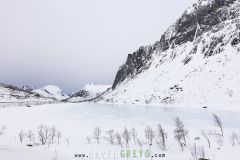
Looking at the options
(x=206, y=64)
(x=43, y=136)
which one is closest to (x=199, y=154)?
(x=43, y=136)

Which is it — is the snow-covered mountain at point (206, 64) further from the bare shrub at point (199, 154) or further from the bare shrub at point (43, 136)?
the bare shrub at point (43, 136)

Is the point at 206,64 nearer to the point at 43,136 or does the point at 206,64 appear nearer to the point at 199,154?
the point at 199,154

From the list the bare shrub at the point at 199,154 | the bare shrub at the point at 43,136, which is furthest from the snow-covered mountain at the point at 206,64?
the bare shrub at the point at 43,136

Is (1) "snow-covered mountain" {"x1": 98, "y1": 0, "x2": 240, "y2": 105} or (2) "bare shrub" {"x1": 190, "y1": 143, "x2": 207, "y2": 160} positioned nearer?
(2) "bare shrub" {"x1": 190, "y1": 143, "x2": 207, "y2": 160}

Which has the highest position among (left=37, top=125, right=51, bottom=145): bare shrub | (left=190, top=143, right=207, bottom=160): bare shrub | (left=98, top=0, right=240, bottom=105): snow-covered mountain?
(left=98, top=0, right=240, bottom=105): snow-covered mountain

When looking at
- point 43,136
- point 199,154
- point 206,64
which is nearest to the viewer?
point 199,154

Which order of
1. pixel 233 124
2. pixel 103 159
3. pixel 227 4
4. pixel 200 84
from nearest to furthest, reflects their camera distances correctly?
1. pixel 103 159
2. pixel 233 124
3. pixel 200 84
4. pixel 227 4

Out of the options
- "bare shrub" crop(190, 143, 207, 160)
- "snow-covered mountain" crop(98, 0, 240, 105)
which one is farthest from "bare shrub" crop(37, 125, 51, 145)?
"snow-covered mountain" crop(98, 0, 240, 105)

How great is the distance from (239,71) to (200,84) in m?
21.8

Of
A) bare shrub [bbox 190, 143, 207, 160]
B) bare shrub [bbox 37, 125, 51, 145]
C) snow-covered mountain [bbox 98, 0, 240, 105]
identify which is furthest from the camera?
snow-covered mountain [bbox 98, 0, 240, 105]

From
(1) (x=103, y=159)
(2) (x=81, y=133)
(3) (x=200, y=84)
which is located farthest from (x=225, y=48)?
(1) (x=103, y=159)

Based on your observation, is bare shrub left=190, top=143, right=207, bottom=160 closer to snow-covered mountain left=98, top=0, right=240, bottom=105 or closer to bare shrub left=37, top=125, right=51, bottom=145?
bare shrub left=37, top=125, right=51, bottom=145

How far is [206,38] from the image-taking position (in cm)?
15338

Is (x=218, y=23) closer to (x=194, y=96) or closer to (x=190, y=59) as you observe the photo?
(x=190, y=59)
